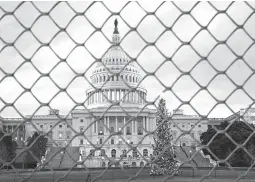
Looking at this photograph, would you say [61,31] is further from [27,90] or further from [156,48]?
[156,48]

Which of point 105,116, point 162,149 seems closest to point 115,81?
point 162,149

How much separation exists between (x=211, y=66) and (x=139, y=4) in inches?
18.4

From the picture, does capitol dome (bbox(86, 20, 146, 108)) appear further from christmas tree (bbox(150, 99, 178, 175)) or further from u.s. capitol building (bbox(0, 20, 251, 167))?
christmas tree (bbox(150, 99, 178, 175))

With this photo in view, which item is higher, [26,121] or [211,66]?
[211,66]

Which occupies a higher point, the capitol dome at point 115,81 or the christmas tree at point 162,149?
the capitol dome at point 115,81

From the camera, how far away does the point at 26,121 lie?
202 centimetres

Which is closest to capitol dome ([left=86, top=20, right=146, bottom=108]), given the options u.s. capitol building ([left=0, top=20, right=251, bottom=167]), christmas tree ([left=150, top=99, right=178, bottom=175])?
u.s. capitol building ([left=0, top=20, right=251, bottom=167])

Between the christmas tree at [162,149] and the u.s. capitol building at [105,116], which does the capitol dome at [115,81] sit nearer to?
the u.s. capitol building at [105,116]

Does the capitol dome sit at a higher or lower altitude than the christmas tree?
higher

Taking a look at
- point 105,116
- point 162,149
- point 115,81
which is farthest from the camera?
point 105,116

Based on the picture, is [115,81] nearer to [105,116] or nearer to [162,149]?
[162,149]

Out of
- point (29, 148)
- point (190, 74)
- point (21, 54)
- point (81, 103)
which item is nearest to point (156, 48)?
point (190, 74)

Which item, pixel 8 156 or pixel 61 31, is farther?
pixel 8 156

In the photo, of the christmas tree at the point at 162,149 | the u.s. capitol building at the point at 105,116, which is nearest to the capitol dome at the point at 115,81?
the u.s. capitol building at the point at 105,116
